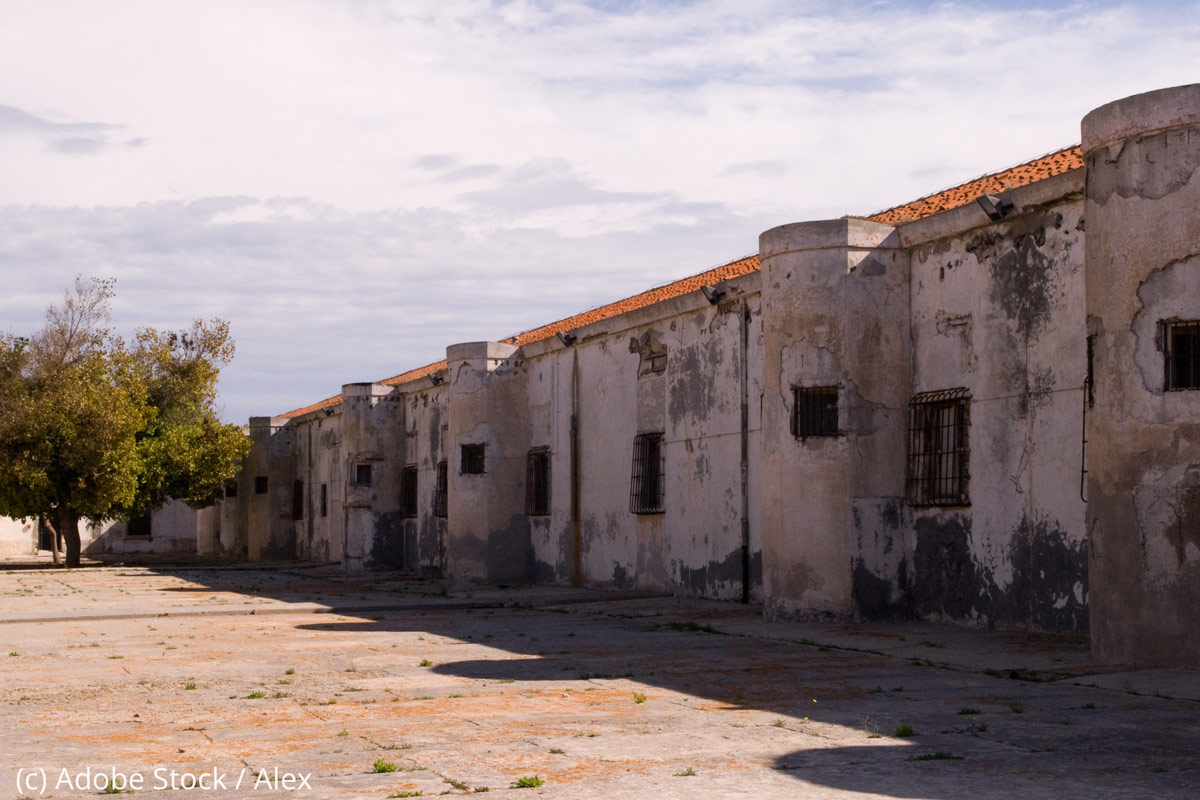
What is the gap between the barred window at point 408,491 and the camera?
29.7m

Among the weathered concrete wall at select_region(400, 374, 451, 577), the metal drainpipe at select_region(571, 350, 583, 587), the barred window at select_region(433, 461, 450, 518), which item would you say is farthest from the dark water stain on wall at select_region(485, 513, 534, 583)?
the weathered concrete wall at select_region(400, 374, 451, 577)

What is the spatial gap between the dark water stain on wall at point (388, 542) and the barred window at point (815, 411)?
1653 centimetres

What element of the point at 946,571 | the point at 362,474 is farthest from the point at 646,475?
the point at 362,474

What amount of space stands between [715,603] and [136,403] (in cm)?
2026

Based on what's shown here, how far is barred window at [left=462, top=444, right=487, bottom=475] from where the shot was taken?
2366cm

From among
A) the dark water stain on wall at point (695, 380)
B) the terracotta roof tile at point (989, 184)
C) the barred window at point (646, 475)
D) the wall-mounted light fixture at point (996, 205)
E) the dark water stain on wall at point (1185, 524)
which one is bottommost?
the dark water stain on wall at point (1185, 524)

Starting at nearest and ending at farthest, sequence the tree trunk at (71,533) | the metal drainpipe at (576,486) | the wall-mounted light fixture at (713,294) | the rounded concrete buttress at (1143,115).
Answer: the rounded concrete buttress at (1143,115), the wall-mounted light fixture at (713,294), the metal drainpipe at (576,486), the tree trunk at (71,533)

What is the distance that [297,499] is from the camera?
3931 cm

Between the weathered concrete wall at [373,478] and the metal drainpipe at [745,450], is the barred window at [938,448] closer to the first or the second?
the metal drainpipe at [745,450]

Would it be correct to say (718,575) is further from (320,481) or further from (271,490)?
(271,490)

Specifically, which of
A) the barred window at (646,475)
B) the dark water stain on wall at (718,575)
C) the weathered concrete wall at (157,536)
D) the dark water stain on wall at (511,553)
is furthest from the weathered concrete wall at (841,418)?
the weathered concrete wall at (157,536)

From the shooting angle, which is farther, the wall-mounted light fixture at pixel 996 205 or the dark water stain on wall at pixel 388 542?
the dark water stain on wall at pixel 388 542

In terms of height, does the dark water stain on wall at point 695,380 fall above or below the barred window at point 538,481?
above

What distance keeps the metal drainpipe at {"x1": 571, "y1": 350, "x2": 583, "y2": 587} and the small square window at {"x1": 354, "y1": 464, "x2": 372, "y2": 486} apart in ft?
30.0
